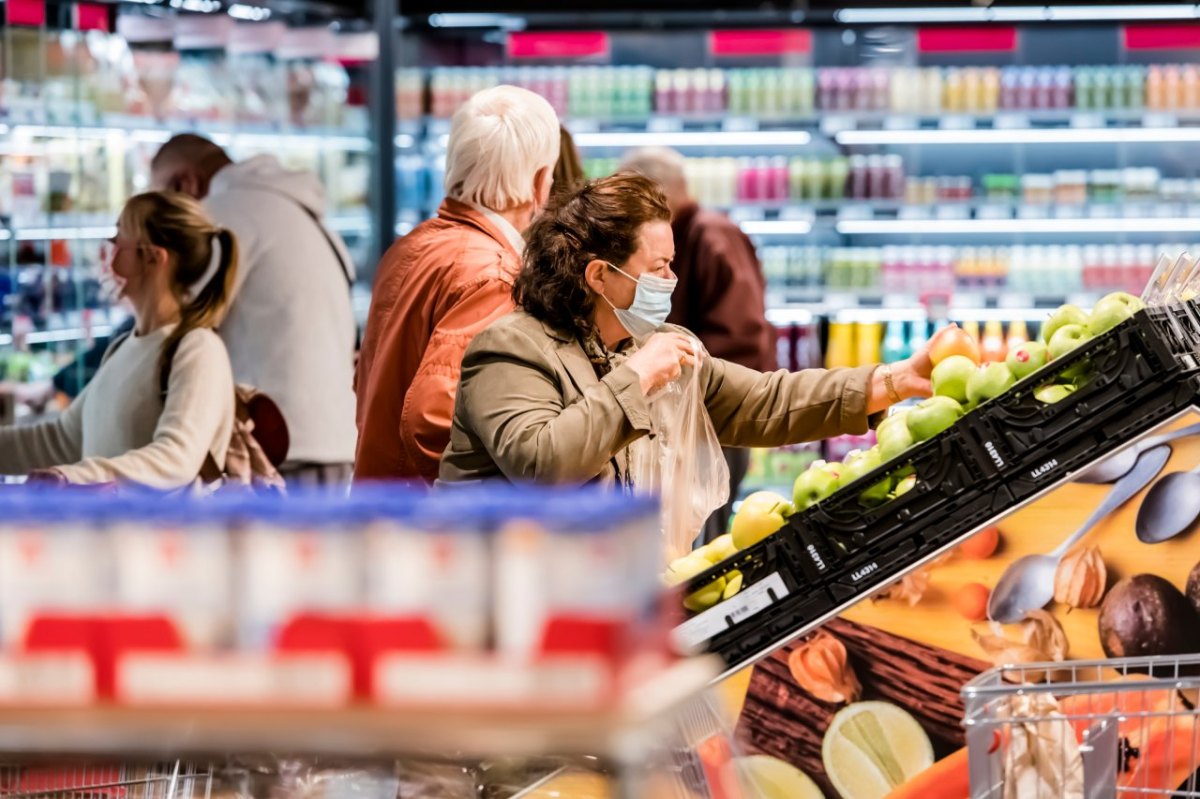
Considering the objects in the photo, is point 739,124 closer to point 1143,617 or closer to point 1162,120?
point 1162,120

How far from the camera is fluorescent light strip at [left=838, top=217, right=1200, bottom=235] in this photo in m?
7.70

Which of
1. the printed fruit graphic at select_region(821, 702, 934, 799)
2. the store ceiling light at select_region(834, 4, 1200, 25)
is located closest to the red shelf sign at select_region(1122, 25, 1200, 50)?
the store ceiling light at select_region(834, 4, 1200, 25)

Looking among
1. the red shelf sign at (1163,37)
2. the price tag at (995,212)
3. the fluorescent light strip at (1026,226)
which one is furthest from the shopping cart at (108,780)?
the red shelf sign at (1163,37)

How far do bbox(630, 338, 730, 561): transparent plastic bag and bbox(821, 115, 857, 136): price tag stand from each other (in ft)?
16.0

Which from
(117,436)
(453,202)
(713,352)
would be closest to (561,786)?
(453,202)

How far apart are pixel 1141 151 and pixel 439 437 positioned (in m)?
5.50

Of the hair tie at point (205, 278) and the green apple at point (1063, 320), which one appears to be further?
the hair tie at point (205, 278)

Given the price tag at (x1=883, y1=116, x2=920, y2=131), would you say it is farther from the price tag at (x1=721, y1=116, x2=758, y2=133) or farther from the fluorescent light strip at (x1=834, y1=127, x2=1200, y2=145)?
the price tag at (x1=721, y1=116, x2=758, y2=133)

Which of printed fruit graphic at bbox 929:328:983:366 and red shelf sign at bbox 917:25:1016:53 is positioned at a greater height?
red shelf sign at bbox 917:25:1016:53

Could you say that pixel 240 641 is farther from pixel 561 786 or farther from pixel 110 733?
pixel 561 786

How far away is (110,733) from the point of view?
1.42 m

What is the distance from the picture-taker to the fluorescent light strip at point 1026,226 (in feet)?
25.2

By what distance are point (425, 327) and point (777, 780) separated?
3.99 ft

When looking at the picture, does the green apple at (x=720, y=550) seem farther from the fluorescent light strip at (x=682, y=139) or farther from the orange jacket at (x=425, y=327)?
the fluorescent light strip at (x=682, y=139)
